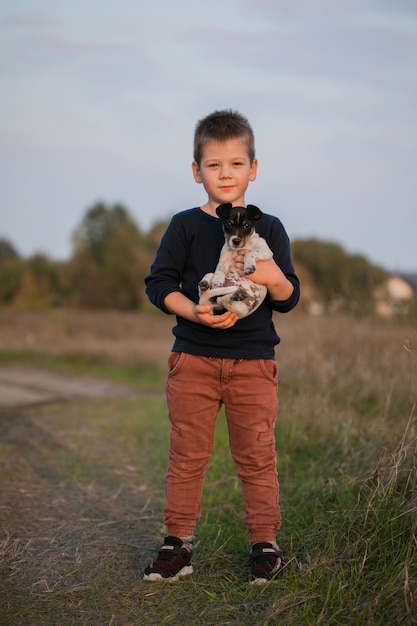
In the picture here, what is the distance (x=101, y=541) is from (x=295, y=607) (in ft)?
3.91

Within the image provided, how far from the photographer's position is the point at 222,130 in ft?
9.77

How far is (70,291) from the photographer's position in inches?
1071

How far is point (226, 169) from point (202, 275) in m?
0.48

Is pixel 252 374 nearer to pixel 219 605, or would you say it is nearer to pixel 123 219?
pixel 219 605

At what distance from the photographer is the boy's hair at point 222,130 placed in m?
2.97

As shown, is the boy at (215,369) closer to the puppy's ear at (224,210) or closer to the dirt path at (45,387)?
the puppy's ear at (224,210)

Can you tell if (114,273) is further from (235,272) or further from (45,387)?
(235,272)

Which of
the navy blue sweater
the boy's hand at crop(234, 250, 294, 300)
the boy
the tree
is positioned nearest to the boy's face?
the boy

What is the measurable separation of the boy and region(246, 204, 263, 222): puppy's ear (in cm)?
22

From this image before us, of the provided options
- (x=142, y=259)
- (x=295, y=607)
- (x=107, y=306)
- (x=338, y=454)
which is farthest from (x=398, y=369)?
(x=107, y=306)

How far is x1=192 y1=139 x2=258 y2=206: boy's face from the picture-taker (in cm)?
295

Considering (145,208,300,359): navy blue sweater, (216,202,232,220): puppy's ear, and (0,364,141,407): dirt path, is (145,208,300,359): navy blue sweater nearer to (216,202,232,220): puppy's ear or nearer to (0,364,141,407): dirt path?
(216,202,232,220): puppy's ear

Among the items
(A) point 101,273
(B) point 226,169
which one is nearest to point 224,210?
(B) point 226,169

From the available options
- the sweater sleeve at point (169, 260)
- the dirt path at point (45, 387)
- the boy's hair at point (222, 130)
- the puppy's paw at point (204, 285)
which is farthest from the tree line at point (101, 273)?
the puppy's paw at point (204, 285)
